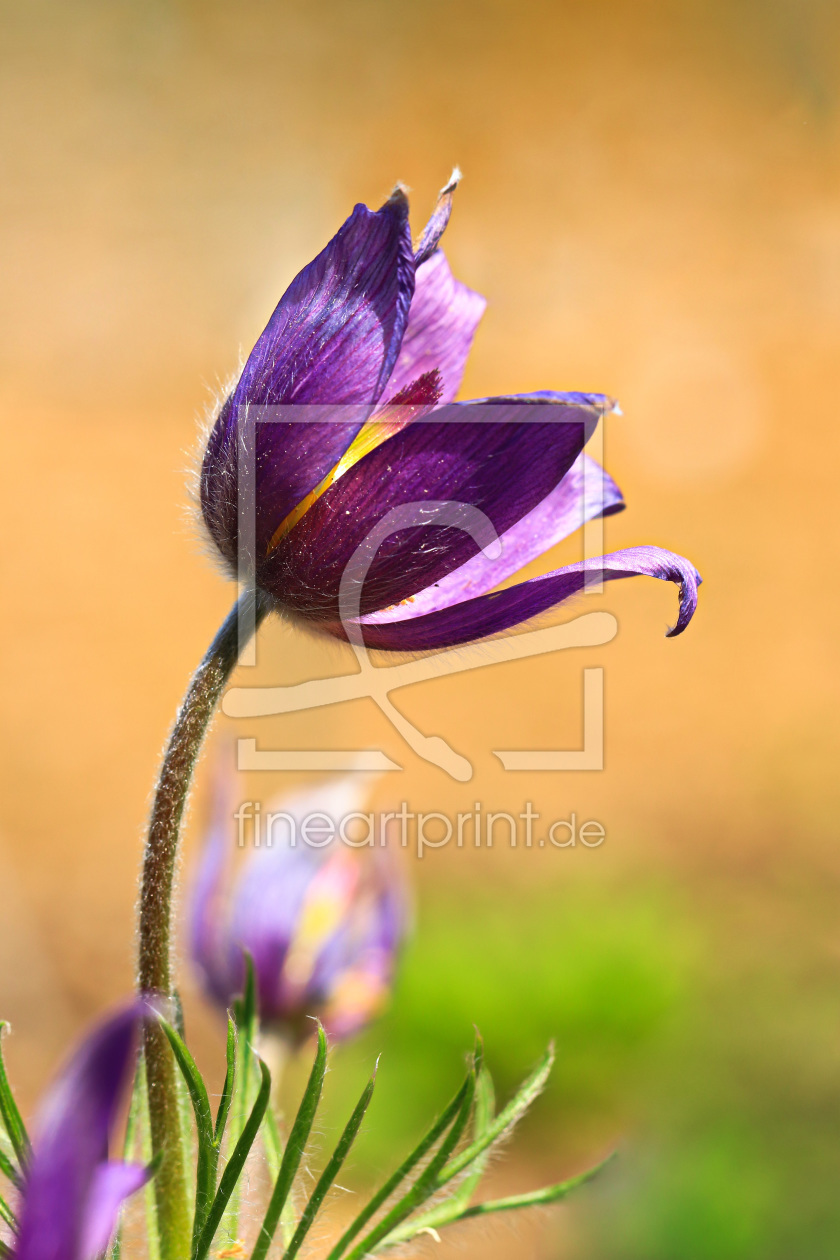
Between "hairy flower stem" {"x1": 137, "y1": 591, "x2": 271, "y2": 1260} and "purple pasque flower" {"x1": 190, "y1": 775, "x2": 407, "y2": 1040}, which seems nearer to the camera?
"hairy flower stem" {"x1": 137, "y1": 591, "x2": 271, "y2": 1260}

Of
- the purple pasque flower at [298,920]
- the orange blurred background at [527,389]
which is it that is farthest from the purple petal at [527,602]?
the orange blurred background at [527,389]

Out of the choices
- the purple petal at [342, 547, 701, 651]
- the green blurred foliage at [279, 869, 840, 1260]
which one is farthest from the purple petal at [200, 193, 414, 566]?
the green blurred foliage at [279, 869, 840, 1260]

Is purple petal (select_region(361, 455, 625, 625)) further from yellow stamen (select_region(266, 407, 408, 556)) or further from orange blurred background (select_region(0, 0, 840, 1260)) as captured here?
orange blurred background (select_region(0, 0, 840, 1260))

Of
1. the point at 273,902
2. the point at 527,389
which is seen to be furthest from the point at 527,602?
the point at 527,389

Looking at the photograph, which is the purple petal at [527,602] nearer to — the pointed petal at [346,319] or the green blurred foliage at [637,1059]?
the pointed petal at [346,319]

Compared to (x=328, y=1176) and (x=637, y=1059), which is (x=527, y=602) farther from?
(x=637, y=1059)

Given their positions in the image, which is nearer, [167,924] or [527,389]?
[167,924]
